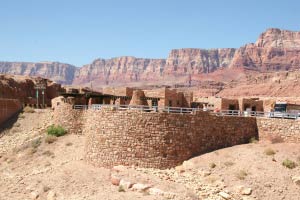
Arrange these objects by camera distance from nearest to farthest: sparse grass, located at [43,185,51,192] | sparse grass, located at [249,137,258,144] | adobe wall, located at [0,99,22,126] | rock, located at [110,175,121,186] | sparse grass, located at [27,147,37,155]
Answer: rock, located at [110,175,121,186] < sparse grass, located at [43,185,51,192] < sparse grass, located at [249,137,258,144] < sparse grass, located at [27,147,37,155] < adobe wall, located at [0,99,22,126]

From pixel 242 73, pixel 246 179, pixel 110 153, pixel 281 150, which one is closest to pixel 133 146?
pixel 110 153

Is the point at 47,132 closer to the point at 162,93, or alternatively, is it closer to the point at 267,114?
the point at 162,93

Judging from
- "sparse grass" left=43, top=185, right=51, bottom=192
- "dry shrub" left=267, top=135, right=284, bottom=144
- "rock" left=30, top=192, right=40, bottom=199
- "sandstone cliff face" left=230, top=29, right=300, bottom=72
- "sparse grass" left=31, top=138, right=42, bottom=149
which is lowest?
"rock" left=30, top=192, right=40, bottom=199

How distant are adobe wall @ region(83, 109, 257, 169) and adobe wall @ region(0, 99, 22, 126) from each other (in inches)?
701

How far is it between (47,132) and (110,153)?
1017 centimetres

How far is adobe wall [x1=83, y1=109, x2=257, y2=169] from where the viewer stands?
22.3 m

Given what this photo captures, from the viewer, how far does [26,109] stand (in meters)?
39.1

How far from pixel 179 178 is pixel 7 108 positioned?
2390cm

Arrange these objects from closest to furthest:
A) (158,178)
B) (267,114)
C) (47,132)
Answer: (158,178), (267,114), (47,132)

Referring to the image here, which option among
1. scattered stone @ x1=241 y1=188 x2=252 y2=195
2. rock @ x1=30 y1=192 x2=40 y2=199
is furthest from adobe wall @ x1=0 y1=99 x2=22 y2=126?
scattered stone @ x1=241 y1=188 x2=252 y2=195

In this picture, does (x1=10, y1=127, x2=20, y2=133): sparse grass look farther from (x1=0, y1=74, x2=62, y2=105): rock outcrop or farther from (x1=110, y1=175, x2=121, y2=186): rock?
(x1=0, y1=74, x2=62, y2=105): rock outcrop

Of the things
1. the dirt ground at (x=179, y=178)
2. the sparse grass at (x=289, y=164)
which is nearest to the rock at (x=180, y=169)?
the dirt ground at (x=179, y=178)

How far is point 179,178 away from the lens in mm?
21031

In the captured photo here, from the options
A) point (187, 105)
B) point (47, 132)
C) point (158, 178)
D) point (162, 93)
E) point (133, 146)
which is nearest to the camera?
point (158, 178)
